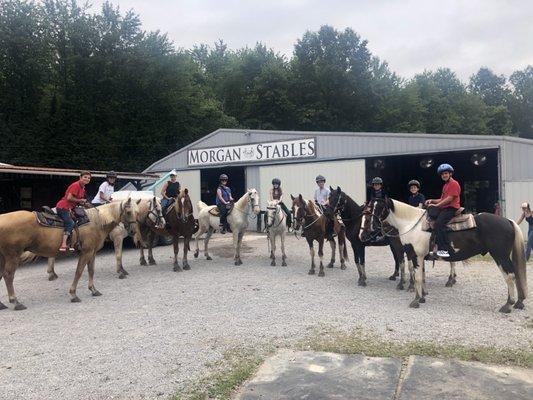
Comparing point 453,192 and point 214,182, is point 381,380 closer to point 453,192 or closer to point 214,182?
point 453,192

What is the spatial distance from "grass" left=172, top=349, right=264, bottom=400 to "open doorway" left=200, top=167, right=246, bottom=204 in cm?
2053

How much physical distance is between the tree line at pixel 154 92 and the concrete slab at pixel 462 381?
2917 cm

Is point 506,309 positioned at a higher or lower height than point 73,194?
lower

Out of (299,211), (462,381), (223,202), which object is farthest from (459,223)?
(223,202)

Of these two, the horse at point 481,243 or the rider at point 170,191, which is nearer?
the horse at point 481,243

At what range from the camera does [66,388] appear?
174 inches

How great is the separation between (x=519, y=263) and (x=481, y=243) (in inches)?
27.0

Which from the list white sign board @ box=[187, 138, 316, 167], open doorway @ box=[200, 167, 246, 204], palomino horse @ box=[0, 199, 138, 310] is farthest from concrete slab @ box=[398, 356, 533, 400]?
open doorway @ box=[200, 167, 246, 204]

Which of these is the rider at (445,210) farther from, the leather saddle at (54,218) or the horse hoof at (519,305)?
the leather saddle at (54,218)

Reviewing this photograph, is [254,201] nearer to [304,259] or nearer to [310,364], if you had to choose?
[304,259]

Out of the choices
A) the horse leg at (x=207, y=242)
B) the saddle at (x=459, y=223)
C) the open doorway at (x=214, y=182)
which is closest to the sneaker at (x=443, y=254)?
the saddle at (x=459, y=223)

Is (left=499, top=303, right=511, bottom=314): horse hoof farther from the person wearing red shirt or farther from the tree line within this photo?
the tree line

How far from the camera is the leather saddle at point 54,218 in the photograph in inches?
318

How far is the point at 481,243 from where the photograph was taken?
7254 mm
